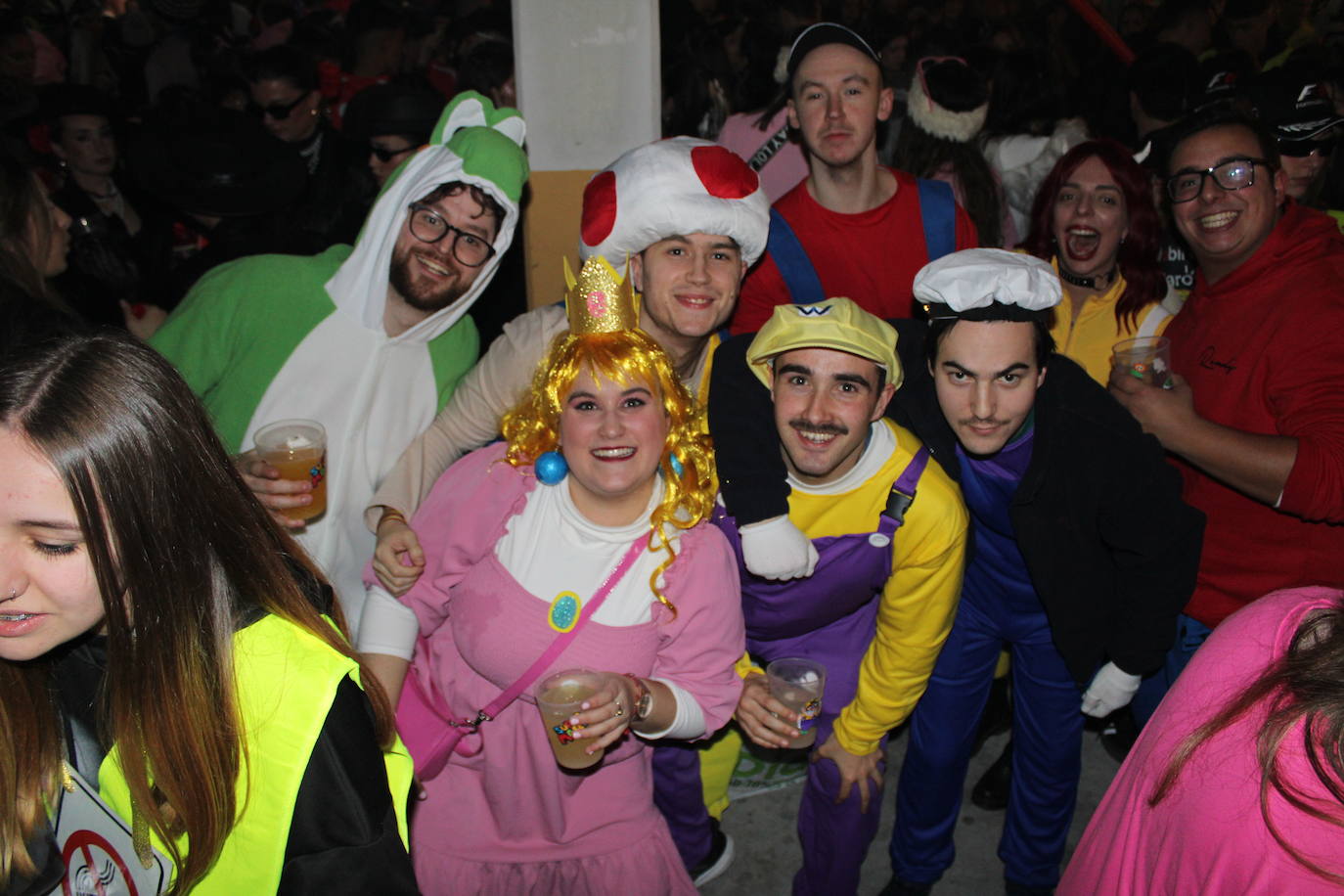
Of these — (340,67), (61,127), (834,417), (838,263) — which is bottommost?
(834,417)

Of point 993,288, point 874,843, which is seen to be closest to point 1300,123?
point 993,288

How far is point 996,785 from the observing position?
11.7ft

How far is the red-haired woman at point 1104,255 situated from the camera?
321 cm

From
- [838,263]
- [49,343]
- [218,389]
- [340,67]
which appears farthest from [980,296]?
[340,67]

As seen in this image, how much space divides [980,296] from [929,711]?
130cm

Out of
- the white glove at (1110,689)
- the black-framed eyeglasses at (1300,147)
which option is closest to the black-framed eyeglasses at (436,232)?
Answer: the white glove at (1110,689)

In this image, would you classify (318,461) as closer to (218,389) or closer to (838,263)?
(218,389)

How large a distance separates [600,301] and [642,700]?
102 centimetres

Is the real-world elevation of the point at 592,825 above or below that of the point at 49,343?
below

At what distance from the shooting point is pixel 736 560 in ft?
8.95

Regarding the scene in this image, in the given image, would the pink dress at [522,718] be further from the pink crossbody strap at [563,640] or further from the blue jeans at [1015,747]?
the blue jeans at [1015,747]

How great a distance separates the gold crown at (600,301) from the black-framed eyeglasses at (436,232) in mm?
573

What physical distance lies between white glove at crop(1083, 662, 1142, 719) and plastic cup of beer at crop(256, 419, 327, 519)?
2.30 meters

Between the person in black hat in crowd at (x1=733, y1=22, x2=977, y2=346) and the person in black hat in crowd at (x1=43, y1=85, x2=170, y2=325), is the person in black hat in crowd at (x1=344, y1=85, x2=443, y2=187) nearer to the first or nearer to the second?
the person in black hat in crowd at (x1=43, y1=85, x2=170, y2=325)
